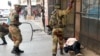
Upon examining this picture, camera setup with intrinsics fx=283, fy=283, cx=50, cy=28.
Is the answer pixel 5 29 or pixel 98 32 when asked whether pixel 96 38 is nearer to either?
pixel 98 32

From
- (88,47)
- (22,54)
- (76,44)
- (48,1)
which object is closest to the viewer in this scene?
(76,44)

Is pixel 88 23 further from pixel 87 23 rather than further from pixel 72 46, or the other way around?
pixel 72 46

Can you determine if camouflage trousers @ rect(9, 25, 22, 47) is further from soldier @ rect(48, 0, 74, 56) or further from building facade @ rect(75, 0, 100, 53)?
building facade @ rect(75, 0, 100, 53)

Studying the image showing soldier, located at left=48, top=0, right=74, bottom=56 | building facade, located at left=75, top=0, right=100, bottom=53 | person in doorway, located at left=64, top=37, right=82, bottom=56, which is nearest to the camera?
soldier, located at left=48, top=0, right=74, bottom=56

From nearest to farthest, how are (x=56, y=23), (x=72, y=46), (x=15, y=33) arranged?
(x=56, y=23), (x=72, y=46), (x=15, y=33)

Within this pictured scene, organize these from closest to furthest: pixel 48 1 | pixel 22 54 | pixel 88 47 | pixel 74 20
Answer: pixel 22 54, pixel 88 47, pixel 74 20, pixel 48 1

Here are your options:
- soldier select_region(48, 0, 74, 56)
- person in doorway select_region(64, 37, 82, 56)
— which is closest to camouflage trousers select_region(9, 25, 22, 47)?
person in doorway select_region(64, 37, 82, 56)

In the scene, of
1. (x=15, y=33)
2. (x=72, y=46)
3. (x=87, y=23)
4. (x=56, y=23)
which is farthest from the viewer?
(x=87, y=23)

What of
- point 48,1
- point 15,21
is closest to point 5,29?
point 15,21

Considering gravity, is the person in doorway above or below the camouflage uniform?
below

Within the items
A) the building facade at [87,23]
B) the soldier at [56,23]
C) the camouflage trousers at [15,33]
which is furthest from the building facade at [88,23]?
the camouflage trousers at [15,33]

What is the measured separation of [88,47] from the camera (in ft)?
39.1

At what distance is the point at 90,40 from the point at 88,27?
0.63 metres

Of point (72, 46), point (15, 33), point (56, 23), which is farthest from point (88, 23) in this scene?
point (15, 33)
